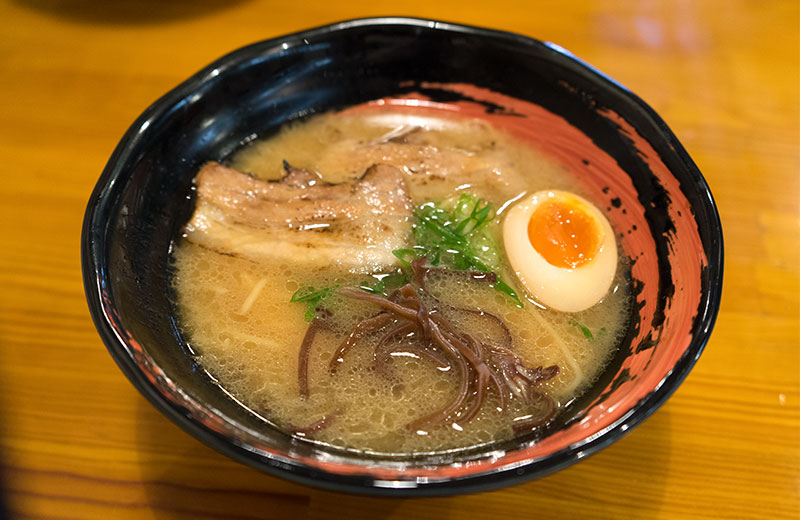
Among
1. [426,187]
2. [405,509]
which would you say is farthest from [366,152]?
[405,509]

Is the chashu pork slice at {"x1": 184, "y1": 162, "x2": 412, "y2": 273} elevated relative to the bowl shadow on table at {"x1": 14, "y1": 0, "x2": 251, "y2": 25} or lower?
lower

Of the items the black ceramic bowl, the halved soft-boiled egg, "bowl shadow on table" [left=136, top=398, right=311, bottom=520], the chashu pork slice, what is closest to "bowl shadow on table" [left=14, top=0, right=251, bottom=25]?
the black ceramic bowl

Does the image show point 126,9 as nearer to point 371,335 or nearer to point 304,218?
point 304,218

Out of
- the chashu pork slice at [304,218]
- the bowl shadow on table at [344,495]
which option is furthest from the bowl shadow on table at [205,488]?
the chashu pork slice at [304,218]

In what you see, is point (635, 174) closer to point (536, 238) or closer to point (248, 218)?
point (536, 238)

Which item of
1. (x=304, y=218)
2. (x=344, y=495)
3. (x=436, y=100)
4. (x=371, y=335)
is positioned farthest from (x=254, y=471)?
(x=436, y=100)

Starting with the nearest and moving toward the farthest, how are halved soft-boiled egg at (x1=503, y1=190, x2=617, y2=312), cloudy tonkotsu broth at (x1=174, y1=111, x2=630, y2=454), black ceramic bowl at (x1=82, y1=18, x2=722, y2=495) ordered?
black ceramic bowl at (x1=82, y1=18, x2=722, y2=495)
cloudy tonkotsu broth at (x1=174, y1=111, x2=630, y2=454)
halved soft-boiled egg at (x1=503, y1=190, x2=617, y2=312)

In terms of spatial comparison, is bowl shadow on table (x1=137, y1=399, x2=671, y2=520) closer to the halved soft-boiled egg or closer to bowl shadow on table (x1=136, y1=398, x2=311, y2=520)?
bowl shadow on table (x1=136, y1=398, x2=311, y2=520)

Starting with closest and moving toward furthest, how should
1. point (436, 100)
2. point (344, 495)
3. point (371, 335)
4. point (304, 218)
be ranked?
point (344, 495), point (371, 335), point (304, 218), point (436, 100)
